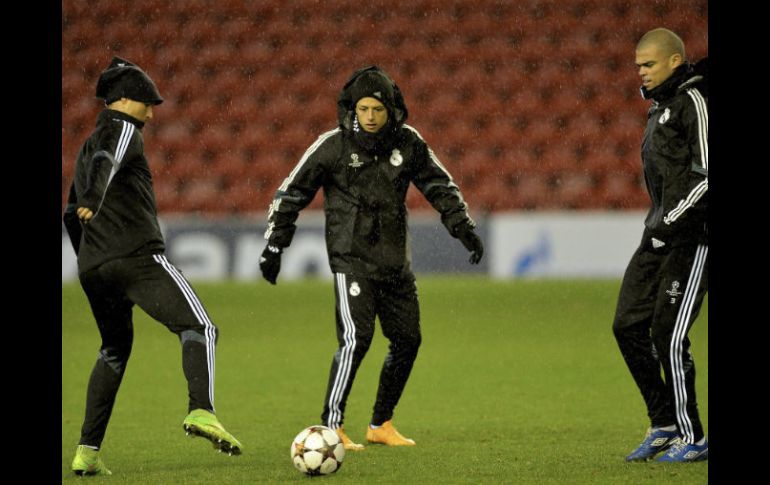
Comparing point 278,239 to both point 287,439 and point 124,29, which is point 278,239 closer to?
point 287,439

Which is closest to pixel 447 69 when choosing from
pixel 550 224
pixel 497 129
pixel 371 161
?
pixel 497 129

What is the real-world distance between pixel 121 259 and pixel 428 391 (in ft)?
9.78

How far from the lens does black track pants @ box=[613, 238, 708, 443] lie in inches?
172

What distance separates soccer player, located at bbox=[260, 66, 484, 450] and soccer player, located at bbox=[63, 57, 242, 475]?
710mm

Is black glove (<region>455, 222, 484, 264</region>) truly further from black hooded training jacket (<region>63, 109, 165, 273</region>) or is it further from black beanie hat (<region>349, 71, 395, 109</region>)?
black hooded training jacket (<region>63, 109, 165, 273</region>)

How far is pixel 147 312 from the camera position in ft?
14.2

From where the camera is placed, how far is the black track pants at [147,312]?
169 inches

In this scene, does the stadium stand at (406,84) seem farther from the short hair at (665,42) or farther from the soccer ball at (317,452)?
the soccer ball at (317,452)

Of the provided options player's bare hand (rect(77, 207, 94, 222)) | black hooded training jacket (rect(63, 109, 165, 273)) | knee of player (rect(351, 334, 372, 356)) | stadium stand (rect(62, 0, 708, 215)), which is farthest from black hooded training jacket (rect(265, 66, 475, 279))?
stadium stand (rect(62, 0, 708, 215))

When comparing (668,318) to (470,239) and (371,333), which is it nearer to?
(470,239)

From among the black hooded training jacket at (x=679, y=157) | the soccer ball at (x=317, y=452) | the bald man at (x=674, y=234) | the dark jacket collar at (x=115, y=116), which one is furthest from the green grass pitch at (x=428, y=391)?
the dark jacket collar at (x=115, y=116)

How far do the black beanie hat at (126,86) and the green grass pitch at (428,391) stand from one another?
4.82ft

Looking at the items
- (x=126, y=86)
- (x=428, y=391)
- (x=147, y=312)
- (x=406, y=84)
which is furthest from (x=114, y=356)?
(x=406, y=84)

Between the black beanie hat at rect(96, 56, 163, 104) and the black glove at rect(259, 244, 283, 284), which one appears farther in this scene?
the black glove at rect(259, 244, 283, 284)
